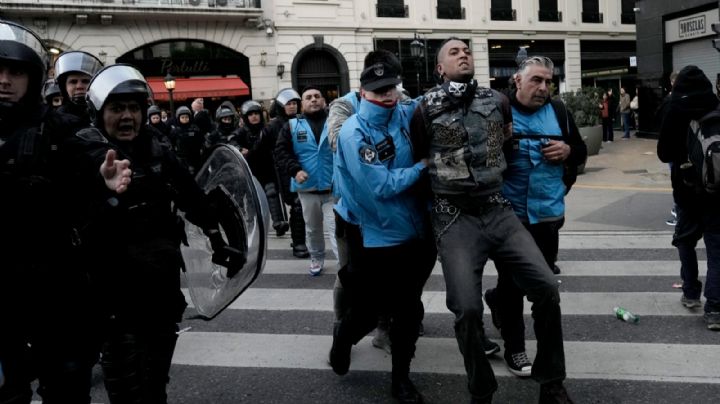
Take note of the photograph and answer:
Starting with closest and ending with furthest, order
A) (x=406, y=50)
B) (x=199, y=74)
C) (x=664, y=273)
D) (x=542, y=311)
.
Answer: (x=542, y=311), (x=664, y=273), (x=199, y=74), (x=406, y=50)

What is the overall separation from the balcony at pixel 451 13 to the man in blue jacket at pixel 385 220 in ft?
86.1

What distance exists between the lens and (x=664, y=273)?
5.77m

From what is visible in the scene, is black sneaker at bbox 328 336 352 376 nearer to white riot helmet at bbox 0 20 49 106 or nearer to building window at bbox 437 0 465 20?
white riot helmet at bbox 0 20 49 106

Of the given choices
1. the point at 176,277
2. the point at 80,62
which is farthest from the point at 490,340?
the point at 80,62

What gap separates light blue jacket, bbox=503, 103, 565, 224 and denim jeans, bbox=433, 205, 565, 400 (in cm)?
32

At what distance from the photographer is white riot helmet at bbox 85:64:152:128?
2.88 m

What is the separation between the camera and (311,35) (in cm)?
2539

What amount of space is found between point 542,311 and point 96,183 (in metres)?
2.22

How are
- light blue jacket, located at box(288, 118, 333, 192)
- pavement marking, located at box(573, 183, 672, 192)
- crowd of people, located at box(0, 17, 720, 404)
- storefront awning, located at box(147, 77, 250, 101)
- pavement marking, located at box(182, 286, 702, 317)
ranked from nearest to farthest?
1. crowd of people, located at box(0, 17, 720, 404)
2. pavement marking, located at box(182, 286, 702, 317)
3. light blue jacket, located at box(288, 118, 333, 192)
4. pavement marking, located at box(573, 183, 672, 192)
5. storefront awning, located at box(147, 77, 250, 101)

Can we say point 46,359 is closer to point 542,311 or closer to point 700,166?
point 542,311

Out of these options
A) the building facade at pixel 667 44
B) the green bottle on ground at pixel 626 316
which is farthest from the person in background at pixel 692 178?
the building facade at pixel 667 44

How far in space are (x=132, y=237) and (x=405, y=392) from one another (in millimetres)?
1694

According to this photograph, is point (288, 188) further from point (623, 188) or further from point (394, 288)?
point (623, 188)

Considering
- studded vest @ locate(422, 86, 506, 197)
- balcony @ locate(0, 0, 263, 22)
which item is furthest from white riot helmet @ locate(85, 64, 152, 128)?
balcony @ locate(0, 0, 263, 22)
